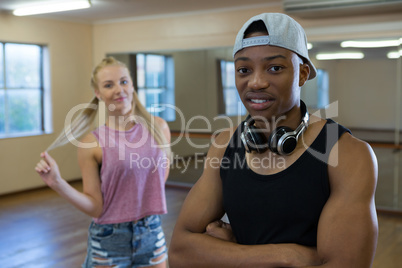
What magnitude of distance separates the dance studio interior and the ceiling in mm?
24

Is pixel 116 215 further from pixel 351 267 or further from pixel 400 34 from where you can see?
pixel 400 34

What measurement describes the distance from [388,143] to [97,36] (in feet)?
17.4

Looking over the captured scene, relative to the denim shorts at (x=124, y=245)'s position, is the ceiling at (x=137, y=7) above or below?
above

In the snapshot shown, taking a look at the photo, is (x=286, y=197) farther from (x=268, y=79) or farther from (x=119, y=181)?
(x=119, y=181)

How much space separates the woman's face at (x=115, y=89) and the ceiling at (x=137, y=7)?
4112 mm

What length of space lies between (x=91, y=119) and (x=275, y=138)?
166 centimetres

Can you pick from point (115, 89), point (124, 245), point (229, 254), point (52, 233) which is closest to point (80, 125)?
point (115, 89)

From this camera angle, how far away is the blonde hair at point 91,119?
2.48m

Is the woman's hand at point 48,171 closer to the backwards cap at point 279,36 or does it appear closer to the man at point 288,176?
the man at point 288,176

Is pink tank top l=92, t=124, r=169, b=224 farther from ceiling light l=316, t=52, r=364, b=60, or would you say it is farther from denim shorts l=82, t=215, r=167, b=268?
ceiling light l=316, t=52, r=364, b=60

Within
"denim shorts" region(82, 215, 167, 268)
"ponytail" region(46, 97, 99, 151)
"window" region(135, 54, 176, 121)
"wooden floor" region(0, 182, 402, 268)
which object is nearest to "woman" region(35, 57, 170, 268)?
"denim shorts" region(82, 215, 167, 268)

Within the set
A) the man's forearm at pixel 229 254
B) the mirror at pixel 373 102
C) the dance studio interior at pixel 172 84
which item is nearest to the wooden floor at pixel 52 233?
the dance studio interior at pixel 172 84

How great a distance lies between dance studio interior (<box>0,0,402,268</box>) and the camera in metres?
5.55

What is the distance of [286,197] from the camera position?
3.66 feet
